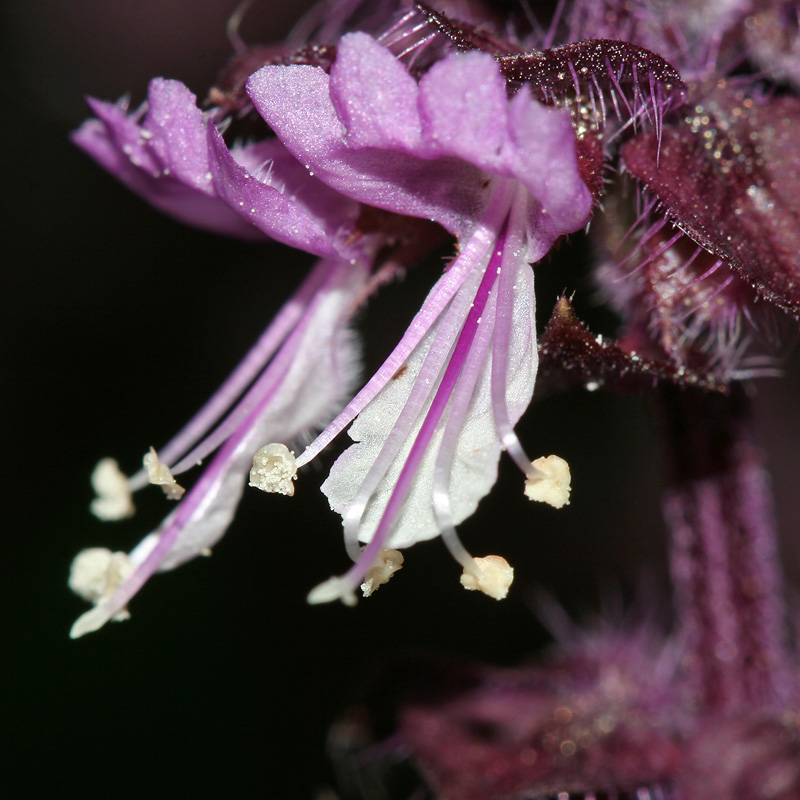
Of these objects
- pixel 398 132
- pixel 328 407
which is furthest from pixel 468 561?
pixel 398 132

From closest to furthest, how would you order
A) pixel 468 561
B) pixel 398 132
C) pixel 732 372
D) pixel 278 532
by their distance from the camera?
pixel 398 132
pixel 468 561
pixel 732 372
pixel 278 532

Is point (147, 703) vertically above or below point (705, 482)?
below

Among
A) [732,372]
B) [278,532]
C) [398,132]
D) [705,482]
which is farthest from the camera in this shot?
[278,532]

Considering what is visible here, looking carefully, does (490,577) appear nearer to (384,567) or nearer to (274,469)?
(384,567)

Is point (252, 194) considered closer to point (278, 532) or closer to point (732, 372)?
point (732, 372)

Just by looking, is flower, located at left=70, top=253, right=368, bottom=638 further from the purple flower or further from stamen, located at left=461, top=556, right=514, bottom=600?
stamen, located at left=461, top=556, right=514, bottom=600

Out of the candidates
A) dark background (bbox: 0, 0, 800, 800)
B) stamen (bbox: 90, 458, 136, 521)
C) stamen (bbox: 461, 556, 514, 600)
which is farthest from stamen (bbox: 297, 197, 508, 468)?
dark background (bbox: 0, 0, 800, 800)

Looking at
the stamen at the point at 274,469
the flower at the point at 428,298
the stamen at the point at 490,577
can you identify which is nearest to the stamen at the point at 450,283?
the flower at the point at 428,298
